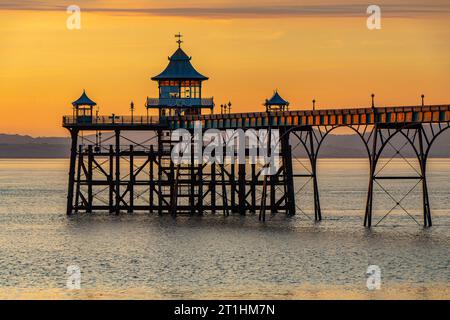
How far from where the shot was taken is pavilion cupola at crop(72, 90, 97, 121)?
10269 cm

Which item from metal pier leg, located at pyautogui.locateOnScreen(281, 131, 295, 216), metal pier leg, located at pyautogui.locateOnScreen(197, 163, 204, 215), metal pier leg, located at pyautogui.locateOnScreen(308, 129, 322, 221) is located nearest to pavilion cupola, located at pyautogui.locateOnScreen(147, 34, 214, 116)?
metal pier leg, located at pyautogui.locateOnScreen(197, 163, 204, 215)

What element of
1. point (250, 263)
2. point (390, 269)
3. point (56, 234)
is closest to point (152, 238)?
point (56, 234)

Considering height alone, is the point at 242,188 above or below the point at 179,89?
below

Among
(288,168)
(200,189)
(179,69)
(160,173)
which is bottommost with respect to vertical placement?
(200,189)

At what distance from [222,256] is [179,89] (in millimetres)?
37408

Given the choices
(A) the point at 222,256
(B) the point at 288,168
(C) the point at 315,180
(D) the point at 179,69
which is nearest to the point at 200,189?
(B) the point at 288,168

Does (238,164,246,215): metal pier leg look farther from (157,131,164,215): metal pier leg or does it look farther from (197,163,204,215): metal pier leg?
(157,131,164,215): metal pier leg

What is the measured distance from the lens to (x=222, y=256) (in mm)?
68562

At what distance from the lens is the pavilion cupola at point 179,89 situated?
339 feet

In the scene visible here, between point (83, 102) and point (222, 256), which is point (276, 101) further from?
point (222, 256)

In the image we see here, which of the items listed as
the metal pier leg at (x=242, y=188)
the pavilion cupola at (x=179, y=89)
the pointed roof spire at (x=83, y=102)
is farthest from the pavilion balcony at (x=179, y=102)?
the metal pier leg at (x=242, y=188)

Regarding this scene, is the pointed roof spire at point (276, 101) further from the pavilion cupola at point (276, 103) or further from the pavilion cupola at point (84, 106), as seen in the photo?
the pavilion cupola at point (84, 106)

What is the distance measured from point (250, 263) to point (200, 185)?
30.3 meters
